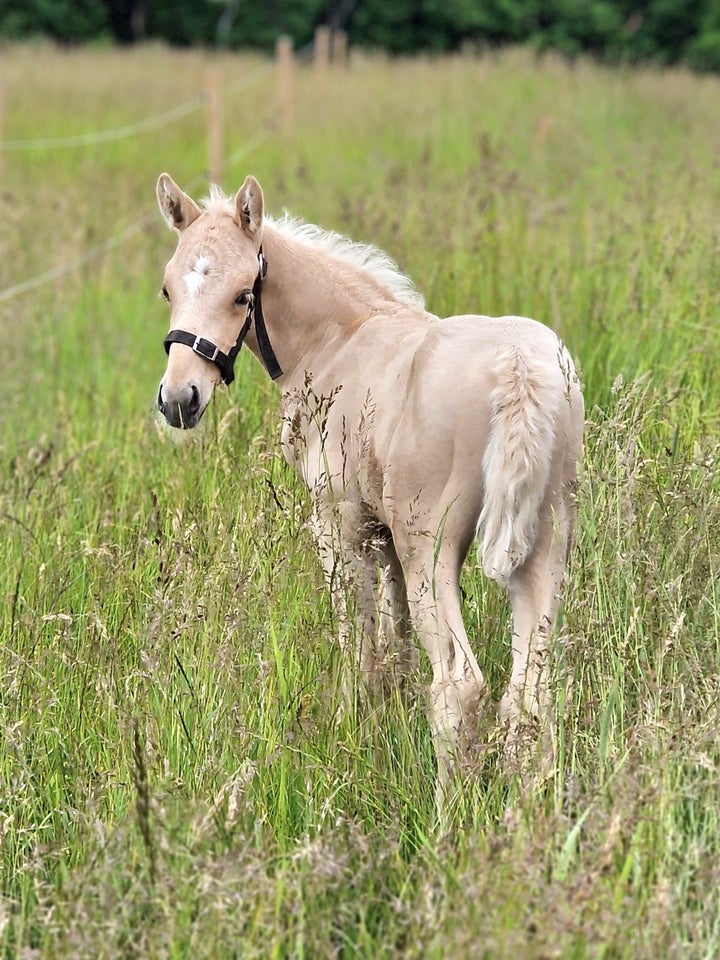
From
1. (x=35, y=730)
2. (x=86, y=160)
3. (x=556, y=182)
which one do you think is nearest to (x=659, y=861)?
(x=35, y=730)

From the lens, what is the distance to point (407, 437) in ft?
10.0

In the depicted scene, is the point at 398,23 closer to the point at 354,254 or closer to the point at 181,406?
the point at 354,254

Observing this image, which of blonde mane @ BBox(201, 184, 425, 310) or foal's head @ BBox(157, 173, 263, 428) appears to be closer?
foal's head @ BBox(157, 173, 263, 428)

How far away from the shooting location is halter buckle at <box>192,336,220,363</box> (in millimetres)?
3335

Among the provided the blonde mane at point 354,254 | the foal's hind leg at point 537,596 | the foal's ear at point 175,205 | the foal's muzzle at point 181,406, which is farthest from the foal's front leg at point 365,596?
the foal's ear at point 175,205

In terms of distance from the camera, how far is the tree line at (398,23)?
29953 millimetres

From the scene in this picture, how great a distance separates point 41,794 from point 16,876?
0.25 metres

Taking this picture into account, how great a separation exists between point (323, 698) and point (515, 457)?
0.71 m

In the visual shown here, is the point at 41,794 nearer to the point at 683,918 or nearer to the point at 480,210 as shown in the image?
the point at 683,918

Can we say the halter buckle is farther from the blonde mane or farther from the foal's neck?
the blonde mane

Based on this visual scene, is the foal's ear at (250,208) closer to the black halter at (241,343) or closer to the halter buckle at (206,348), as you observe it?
the black halter at (241,343)

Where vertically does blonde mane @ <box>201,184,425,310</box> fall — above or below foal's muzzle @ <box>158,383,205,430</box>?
above

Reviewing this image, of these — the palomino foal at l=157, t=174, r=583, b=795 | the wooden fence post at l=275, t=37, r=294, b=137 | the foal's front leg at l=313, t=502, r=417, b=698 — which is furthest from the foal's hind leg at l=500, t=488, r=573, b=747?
the wooden fence post at l=275, t=37, r=294, b=137

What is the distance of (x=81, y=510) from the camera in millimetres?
4332
